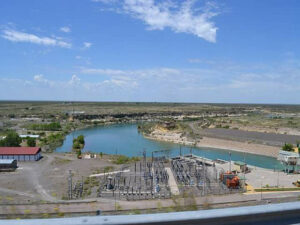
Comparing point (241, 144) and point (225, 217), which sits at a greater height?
point (225, 217)

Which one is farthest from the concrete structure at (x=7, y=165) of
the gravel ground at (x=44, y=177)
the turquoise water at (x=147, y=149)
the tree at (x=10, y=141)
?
the turquoise water at (x=147, y=149)

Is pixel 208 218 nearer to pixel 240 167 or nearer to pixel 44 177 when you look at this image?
pixel 44 177

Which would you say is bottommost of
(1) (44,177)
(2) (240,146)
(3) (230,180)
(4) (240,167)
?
(2) (240,146)

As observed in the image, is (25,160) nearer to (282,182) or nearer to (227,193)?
(227,193)

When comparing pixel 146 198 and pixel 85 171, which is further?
pixel 85 171

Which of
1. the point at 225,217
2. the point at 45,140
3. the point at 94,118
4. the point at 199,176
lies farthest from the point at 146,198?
the point at 94,118

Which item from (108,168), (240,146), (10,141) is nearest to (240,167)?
(108,168)

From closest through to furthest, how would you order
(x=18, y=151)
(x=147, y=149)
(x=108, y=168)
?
(x=108, y=168) → (x=18, y=151) → (x=147, y=149)

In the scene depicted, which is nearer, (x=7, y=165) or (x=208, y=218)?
(x=208, y=218)

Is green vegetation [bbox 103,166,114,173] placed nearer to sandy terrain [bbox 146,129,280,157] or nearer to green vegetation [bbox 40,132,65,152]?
green vegetation [bbox 40,132,65,152]

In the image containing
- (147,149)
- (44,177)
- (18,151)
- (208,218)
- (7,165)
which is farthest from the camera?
(147,149)

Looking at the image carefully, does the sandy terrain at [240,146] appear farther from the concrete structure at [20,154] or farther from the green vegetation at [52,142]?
the concrete structure at [20,154]
